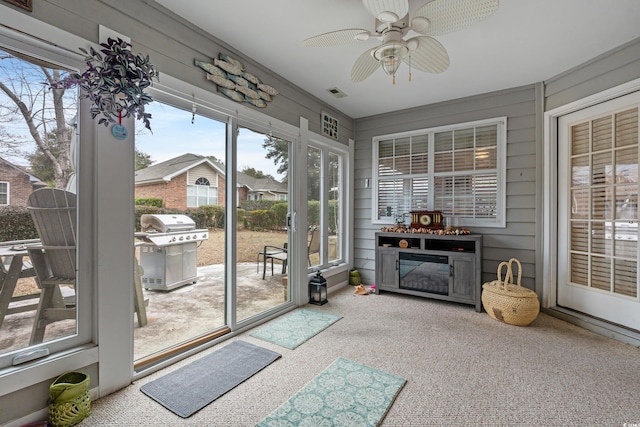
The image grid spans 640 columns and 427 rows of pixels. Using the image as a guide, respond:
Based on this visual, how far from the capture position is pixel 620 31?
2.50 m

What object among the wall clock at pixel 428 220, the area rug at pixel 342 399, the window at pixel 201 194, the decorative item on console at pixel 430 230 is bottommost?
the area rug at pixel 342 399

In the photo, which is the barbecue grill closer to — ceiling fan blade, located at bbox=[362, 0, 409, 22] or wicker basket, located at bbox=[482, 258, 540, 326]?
ceiling fan blade, located at bbox=[362, 0, 409, 22]

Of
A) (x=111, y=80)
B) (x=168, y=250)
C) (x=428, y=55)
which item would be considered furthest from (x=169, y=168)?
(x=428, y=55)

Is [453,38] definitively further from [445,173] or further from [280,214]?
[280,214]

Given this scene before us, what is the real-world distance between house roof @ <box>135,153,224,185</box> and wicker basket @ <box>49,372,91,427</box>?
131 cm

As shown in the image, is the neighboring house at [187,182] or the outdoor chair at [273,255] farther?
the outdoor chair at [273,255]

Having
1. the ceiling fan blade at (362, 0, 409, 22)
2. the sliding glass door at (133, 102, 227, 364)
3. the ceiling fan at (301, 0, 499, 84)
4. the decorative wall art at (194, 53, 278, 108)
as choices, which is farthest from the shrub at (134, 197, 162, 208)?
the ceiling fan blade at (362, 0, 409, 22)

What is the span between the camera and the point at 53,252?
184 cm

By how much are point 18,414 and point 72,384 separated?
284 mm

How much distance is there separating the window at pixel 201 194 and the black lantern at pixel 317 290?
5.51 feet

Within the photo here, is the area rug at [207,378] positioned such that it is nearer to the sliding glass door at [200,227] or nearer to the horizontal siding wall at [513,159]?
the sliding glass door at [200,227]

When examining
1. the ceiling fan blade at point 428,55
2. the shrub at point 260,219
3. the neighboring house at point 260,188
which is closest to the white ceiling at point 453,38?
the ceiling fan blade at point 428,55

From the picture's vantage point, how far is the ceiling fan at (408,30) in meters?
1.71

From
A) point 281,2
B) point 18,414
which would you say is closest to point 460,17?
point 281,2
